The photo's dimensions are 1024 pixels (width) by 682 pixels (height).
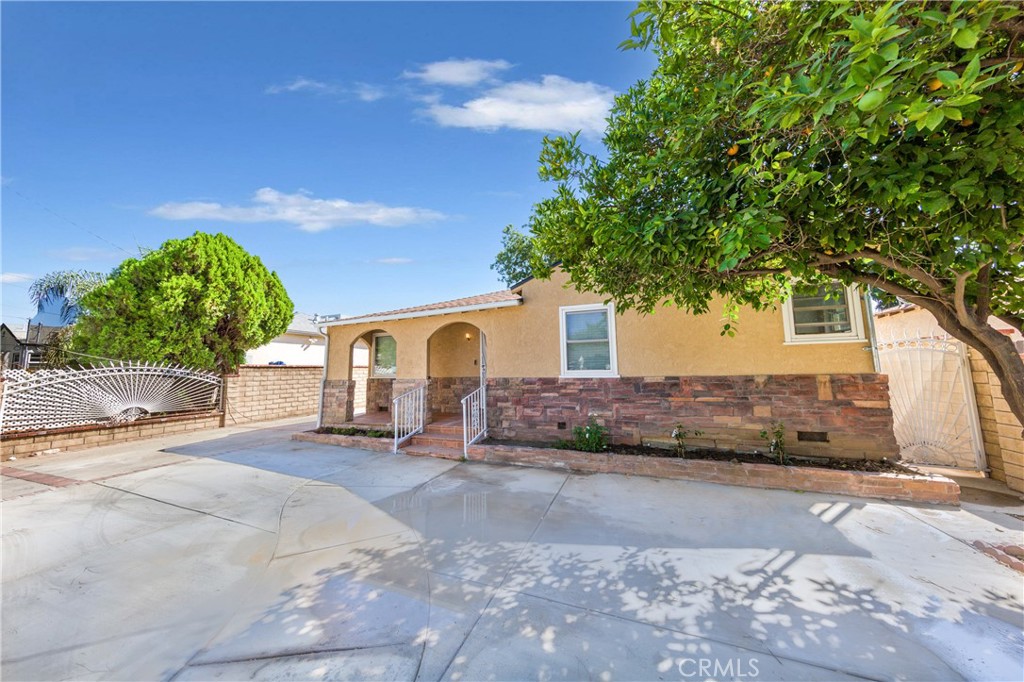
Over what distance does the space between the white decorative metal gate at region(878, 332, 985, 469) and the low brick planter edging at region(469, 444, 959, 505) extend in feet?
5.75

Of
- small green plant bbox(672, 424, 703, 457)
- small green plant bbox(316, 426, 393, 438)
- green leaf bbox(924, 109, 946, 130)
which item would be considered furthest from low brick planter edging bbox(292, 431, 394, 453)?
green leaf bbox(924, 109, 946, 130)

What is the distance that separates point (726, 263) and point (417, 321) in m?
6.96

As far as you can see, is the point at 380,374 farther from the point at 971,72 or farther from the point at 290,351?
the point at 971,72

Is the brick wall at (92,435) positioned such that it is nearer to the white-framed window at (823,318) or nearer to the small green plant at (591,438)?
the small green plant at (591,438)

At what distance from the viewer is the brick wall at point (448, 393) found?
9.95m

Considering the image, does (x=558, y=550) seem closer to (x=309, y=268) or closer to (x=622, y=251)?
(x=622, y=251)

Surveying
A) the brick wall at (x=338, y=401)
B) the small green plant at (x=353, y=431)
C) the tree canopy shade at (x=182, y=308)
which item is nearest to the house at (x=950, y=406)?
the small green plant at (x=353, y=431)

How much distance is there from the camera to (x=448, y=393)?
1008cm

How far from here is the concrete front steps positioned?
702 cm

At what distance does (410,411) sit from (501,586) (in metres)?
5.64

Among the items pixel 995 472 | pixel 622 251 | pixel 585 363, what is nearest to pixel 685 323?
pixel 585 363

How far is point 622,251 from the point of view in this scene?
3828mm

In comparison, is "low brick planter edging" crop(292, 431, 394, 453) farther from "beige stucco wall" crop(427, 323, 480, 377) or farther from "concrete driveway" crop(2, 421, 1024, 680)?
"beige stucco wall" crop(427, 323, 480, 377)

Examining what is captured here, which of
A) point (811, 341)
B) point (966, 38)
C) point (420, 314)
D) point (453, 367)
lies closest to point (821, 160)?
point (966, 38)
